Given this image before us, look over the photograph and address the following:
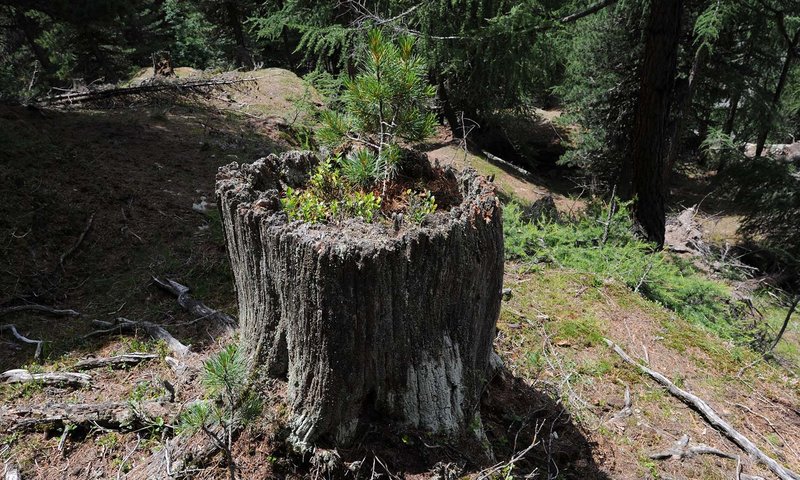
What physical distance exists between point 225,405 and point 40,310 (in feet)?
11.4

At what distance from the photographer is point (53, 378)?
342cm

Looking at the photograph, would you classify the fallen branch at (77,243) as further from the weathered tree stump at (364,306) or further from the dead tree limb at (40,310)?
the weathered tree stump at (364,306)

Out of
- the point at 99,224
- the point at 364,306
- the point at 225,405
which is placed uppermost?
the point at 364,306

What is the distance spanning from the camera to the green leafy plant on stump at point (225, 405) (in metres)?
2.12

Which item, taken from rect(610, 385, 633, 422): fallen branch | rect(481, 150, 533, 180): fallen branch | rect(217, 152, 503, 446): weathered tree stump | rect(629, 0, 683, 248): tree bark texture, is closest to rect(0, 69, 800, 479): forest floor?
rect(610, 385, 633, 422): fallen branch

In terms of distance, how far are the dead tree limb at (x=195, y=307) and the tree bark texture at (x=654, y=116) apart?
6.10 meters

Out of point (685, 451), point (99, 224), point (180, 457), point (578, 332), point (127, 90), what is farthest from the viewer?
point (127, 90)

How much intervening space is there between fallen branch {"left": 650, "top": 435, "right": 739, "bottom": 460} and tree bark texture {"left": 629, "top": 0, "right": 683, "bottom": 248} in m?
4.56

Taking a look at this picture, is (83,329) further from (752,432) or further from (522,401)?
(752,432)

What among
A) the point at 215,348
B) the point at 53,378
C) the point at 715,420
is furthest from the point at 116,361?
the point at 715,420

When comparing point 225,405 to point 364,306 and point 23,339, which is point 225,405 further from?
point 23,339

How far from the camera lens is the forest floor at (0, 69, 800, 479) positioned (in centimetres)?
266

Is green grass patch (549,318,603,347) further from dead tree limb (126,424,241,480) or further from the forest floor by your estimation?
dead tree limb (126,424,241,480)

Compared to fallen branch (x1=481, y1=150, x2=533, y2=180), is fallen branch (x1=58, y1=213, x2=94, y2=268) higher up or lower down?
higher up
